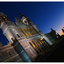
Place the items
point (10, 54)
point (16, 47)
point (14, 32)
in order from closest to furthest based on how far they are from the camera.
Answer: point (10, 54)
point (16, 47)
point (14, 32)

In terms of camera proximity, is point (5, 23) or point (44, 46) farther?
point (44, 46)

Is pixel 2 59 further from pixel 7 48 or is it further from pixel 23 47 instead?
pixel 23 47

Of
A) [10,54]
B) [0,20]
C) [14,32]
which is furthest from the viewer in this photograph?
[0,20]

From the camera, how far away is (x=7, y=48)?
22.9 metres

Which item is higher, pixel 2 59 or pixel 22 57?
pixel 2 59

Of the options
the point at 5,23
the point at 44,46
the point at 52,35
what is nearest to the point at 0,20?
the point at 5,23

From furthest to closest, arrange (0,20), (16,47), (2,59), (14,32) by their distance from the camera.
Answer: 1. (0,20)
2. (14,32)
3. (16,47)
4. (2,59)

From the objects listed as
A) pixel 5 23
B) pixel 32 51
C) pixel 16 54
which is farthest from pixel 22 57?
pixel 5 23

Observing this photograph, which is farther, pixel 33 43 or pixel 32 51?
pixel 33 43

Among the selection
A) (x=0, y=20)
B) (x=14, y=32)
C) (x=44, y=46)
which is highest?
(x=0, y=20)

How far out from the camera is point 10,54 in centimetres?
2250

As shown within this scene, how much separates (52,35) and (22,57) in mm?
32739

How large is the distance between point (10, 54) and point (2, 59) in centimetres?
347

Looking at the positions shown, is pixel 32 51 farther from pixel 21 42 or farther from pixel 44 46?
pixel 44 46
